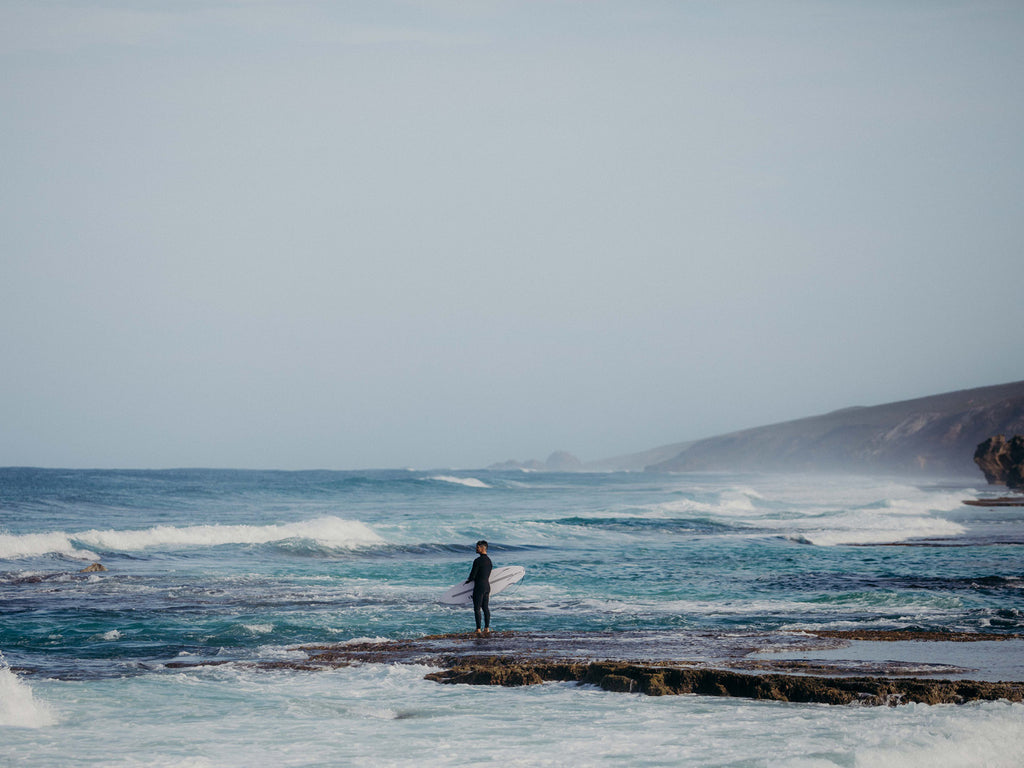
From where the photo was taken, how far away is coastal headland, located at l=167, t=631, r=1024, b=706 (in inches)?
411

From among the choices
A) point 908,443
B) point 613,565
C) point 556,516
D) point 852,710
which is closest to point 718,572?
point 613,565

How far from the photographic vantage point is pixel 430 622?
16766mm

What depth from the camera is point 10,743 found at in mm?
9125

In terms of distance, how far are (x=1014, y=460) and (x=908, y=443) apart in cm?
8099

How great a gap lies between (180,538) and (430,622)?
1833cm

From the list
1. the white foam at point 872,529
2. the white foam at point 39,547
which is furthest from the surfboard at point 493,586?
the white foam at point 872,529

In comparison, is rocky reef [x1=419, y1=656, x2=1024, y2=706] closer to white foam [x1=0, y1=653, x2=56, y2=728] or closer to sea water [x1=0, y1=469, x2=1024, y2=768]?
sea water [x1=0, y1=469, x2=1024, y2=768]

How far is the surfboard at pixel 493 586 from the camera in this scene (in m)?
18.5

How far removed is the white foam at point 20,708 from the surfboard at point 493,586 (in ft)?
29.6

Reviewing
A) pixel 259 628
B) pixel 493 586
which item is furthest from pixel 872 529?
pixel 259 628

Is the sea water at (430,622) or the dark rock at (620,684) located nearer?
the sea water at (430,622)

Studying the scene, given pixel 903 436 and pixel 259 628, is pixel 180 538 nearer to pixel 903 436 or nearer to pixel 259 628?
pixel 259 628

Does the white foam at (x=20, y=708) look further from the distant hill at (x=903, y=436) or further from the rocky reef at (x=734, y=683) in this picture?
the distant hill at (x=903, y=436)

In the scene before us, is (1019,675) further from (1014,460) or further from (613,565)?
(1014,460)
